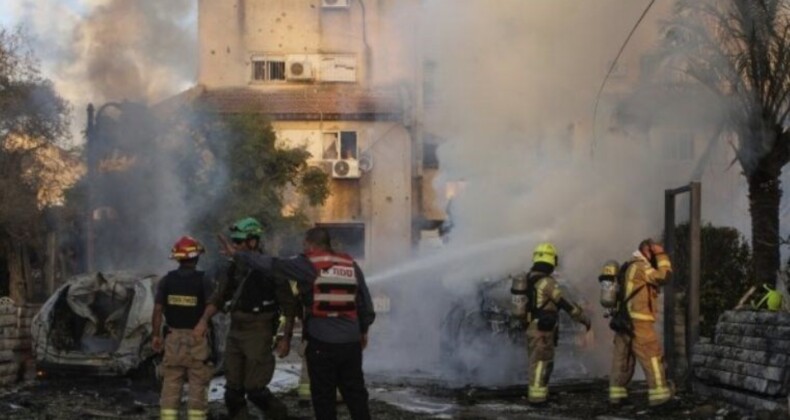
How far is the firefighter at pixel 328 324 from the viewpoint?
7699 millimetres

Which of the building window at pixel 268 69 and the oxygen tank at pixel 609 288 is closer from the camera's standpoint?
the oxygen tank at pixel 609 288

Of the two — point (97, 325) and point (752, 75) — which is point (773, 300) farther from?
point (97, 325)

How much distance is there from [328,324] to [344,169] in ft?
78.4

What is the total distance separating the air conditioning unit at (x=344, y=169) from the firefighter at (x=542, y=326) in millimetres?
20688

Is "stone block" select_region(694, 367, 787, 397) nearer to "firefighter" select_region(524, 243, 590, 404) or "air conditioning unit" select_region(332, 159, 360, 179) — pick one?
"firefighter" select_region(524, 243, 590, 404)

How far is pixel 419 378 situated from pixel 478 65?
17.2 feet

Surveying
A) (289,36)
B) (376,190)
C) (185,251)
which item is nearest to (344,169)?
(376,190)

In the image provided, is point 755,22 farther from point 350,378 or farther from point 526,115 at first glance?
point 350,378

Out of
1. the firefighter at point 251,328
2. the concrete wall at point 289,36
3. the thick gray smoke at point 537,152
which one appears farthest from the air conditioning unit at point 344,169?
the firefighter at point 251,328

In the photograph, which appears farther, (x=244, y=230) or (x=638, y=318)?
(x=638, y=318)

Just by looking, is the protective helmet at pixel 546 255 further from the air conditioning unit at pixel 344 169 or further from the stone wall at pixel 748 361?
the air conditioning unit at pixel 344 169

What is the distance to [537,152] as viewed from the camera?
1628cm

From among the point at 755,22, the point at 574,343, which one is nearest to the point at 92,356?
the point at 574,343

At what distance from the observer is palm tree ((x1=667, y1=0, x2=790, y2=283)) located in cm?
1241
